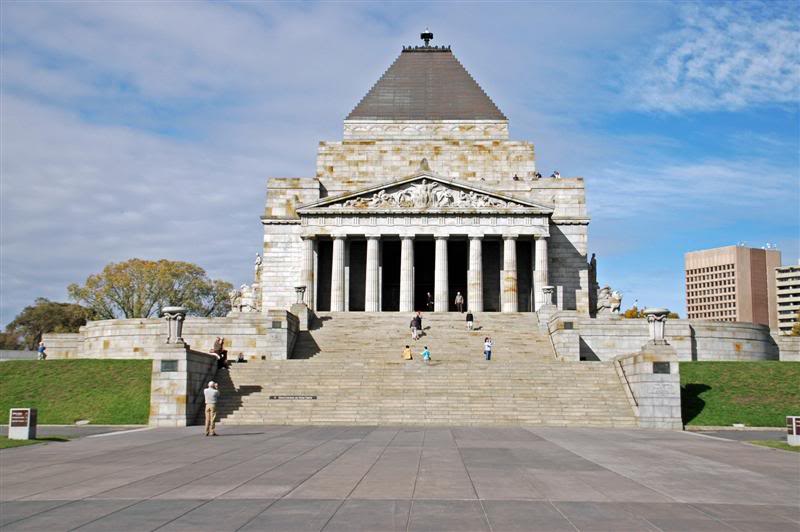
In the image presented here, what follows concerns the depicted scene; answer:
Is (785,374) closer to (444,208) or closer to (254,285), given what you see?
(444,208)

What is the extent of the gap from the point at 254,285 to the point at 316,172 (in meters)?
11.3

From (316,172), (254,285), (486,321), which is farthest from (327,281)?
(486,321)

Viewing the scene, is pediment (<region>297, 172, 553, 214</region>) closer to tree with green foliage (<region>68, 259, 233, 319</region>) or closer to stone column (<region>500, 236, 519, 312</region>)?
stone column (<region>500, 236, 519, 312</region>)

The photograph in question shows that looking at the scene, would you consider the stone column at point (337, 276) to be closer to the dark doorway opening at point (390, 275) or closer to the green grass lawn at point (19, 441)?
the dark doorway opening at point (390, 275)

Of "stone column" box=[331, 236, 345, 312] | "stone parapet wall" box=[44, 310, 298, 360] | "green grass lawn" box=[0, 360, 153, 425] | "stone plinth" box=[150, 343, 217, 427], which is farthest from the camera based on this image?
"stone column" box=[331, 236, 345, 312]

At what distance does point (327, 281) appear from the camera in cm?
A: 6269

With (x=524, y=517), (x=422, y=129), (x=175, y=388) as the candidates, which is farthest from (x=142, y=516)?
(x=422, y=129)

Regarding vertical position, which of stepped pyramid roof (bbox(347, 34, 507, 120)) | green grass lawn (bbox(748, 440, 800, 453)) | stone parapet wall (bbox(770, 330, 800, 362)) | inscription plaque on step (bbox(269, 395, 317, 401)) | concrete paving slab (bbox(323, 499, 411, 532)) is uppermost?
stepped pyramid roof (bbox(347, 34, 507, 120))

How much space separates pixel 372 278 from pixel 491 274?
10.5 meters

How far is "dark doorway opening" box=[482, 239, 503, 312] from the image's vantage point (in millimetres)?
62594

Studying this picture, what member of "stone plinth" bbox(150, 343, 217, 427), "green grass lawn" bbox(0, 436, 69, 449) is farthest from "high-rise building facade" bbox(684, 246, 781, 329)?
"green grass lawn" bbox(0, 436, 69, 449)

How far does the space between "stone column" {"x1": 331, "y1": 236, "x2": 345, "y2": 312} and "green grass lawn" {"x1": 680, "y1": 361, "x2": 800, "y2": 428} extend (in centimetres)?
2664

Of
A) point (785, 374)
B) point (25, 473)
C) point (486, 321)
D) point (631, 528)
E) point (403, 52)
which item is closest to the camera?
point (631, 528)

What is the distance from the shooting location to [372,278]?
58656 mm
